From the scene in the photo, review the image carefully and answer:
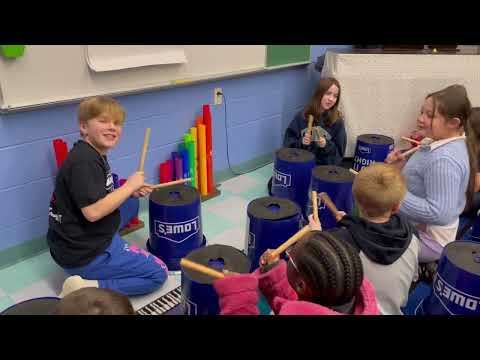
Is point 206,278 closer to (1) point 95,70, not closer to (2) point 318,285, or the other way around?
(2) point 318,285

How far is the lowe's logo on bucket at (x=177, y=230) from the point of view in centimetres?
178

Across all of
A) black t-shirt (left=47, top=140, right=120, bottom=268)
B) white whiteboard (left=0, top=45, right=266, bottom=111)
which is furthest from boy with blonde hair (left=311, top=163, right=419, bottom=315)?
white whiteboard (left=0, top=45, right=266, bottom=111)

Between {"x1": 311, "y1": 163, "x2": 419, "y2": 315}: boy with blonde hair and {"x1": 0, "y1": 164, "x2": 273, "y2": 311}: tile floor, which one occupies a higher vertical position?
{"x1": 311, "y1": 163, "x2": 419, "y2": 315}: boy with blonde hair

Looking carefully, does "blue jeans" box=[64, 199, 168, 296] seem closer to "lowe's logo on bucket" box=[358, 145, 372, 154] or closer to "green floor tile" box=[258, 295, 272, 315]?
"green floor tile" box=[258, 295, 272, 315]

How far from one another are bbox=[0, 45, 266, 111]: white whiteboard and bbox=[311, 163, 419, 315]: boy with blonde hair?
4.19 ft

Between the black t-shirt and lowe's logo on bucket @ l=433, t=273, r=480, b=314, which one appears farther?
the black t-shirt

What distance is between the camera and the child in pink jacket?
2.81ft

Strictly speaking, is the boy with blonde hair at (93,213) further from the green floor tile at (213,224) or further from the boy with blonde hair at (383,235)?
the boy with blonde hair at (383,235)

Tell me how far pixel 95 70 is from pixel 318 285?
1.47m

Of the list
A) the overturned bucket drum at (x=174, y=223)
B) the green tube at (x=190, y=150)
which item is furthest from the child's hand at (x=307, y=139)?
the overturned bucket drum at (x=174, y=223)

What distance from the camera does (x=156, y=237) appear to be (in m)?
1.84
